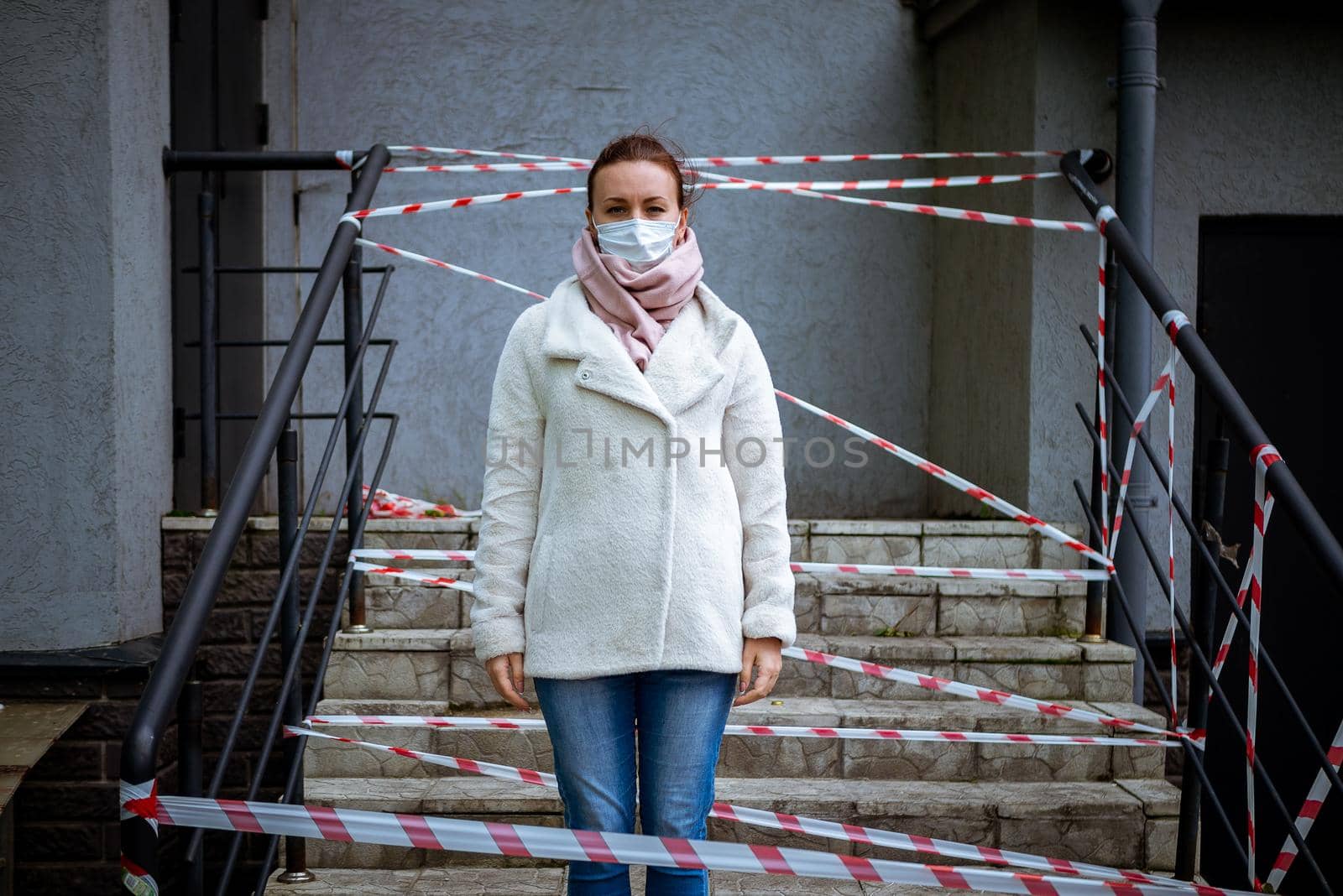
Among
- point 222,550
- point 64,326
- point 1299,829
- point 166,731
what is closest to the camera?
point 222,550

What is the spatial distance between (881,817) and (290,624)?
1595 millimetres

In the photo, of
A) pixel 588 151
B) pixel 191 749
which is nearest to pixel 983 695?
pixel 191 749

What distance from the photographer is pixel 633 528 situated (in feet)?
6.03

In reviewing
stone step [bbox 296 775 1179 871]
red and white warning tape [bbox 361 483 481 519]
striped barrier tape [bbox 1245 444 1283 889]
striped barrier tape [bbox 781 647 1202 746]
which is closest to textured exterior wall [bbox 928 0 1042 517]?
striped barrier tape [bbox 781 647 1202 746]

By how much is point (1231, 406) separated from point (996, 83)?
8.19 ft

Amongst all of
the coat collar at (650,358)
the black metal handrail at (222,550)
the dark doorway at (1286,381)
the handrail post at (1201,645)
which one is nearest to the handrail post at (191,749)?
the black metal handrail at (222,550)

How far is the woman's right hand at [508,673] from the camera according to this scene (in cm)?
187

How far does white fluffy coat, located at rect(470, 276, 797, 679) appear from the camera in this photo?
5.97 ft

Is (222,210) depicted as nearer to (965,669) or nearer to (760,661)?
(965,669)

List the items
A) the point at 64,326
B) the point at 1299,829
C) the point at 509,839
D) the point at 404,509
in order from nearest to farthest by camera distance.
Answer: the point at 509,839 < the point at 1299,829 < the point at 64,326 < the point at 404,509

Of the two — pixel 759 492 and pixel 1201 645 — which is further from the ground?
pixel 759 492

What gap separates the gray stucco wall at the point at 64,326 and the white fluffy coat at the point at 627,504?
6.89 ft

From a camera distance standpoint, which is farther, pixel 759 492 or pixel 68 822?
pixel 68 822

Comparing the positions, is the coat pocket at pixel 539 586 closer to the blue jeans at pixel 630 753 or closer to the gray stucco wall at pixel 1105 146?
the blue jeans at pixel 630 753
